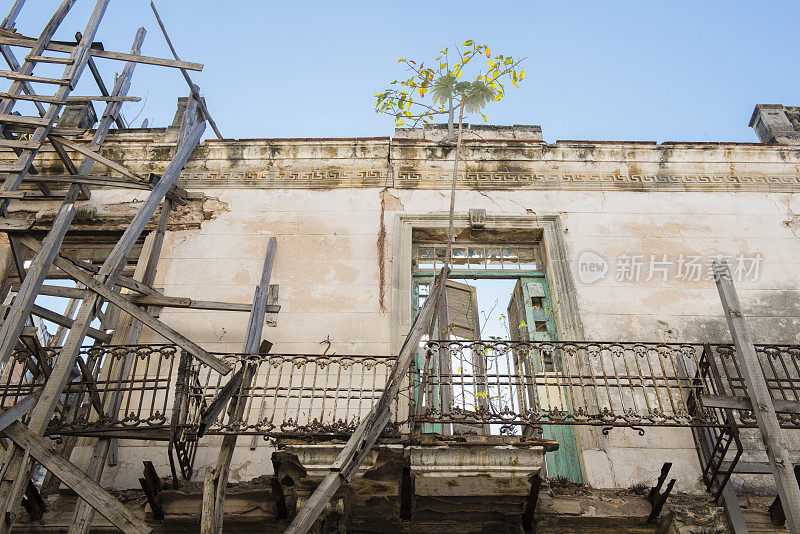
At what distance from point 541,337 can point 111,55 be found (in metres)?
5.90

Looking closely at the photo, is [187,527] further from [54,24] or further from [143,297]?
[54,24]

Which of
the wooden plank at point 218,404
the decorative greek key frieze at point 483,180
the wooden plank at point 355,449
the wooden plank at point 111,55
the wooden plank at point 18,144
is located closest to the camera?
the wooden plank at point 355,449

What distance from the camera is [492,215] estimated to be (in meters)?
7.84

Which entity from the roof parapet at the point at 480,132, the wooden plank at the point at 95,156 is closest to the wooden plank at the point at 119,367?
the wooden plank at the point at 95,156

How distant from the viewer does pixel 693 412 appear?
5.72 meters

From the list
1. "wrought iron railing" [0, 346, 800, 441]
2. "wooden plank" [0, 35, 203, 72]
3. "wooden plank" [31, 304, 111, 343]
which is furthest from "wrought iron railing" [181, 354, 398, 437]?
"wooden plank" [0, 35, 203, 72]

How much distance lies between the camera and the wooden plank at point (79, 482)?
→ 14.7 ft

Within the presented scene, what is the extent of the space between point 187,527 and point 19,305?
2.28 m

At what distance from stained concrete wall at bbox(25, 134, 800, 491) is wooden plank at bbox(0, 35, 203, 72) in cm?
132

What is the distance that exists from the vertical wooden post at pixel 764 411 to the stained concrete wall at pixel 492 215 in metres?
1.18

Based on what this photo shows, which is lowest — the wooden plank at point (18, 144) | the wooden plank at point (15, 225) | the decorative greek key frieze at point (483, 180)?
the wooden plank at point (15, 225)

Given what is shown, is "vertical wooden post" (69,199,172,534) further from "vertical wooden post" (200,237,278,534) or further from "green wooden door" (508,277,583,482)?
"green wooden door" (508,277,583,482)

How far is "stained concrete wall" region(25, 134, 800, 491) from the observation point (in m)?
6.74

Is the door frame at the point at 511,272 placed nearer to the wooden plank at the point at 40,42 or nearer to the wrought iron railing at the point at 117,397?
the wrought iron railing at the point at 117,397
